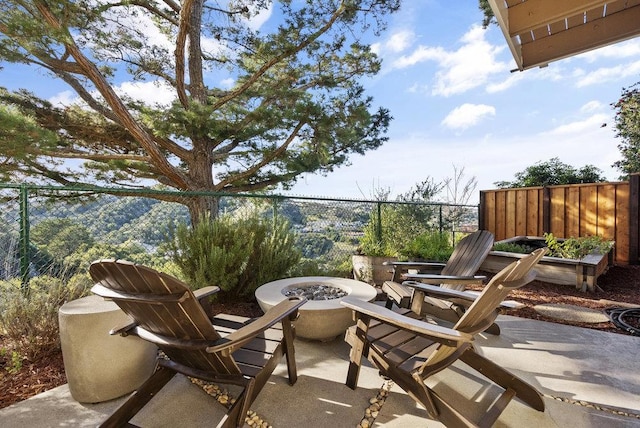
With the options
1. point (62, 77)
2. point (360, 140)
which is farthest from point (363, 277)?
point (62, 77)

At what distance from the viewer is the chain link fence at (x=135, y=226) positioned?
2.58m

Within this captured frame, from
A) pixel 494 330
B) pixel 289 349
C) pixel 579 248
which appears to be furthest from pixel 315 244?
pixel 579 248

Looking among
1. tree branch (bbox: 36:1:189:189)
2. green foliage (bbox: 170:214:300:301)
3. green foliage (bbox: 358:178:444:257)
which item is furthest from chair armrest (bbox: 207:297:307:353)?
tree branch (bbox: 36:1:189:189)

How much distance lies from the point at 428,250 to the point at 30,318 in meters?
4.38

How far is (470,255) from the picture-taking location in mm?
3045

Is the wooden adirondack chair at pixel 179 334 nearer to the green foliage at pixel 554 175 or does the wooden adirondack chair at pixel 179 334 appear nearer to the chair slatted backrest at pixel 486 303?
the chair slatted backrest at pixel 486 303

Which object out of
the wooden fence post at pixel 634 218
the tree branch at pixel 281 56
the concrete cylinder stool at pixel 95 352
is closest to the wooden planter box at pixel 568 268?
the wooden fence post at pixel 634 218

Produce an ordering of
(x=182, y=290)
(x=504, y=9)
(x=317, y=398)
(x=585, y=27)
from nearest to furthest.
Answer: (x=182, y=290) → (x=317, y=398) → (x=504, y=9) → (x=585, y=27)

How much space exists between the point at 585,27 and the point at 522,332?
2830 millimetres

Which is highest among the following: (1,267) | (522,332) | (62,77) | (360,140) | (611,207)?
(62,77)

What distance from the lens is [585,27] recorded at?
114 inches

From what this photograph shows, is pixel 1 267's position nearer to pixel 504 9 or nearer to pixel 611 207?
pixel 504 9

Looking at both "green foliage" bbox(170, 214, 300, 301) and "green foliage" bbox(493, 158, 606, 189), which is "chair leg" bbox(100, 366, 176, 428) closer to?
"green foliage" bbox(170, 214, 300, 301)

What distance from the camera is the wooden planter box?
13.2 ft
